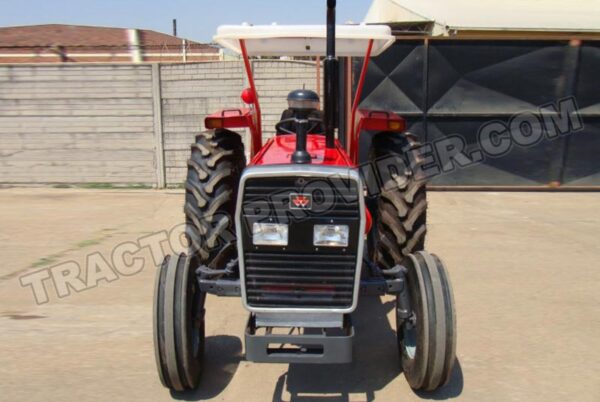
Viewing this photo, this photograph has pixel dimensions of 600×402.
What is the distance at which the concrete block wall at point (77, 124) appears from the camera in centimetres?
875

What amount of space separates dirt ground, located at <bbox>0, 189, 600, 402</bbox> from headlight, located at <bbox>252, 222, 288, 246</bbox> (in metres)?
0.87

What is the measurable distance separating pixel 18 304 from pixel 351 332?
279 cm

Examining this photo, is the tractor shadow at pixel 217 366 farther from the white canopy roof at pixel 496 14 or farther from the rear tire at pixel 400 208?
the white canopy roof at pixel 496 14

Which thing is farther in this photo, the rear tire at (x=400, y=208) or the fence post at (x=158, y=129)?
the fence post at (x=158, y=129)

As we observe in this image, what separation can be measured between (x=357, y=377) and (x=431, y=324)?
62 centimetres

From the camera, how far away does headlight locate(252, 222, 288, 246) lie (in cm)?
272

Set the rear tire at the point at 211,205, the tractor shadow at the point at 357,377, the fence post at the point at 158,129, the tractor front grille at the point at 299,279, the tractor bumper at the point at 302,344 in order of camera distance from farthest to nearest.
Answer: the fence post at the point at 158,129 → the rear tire at the point at 211,205 → the tractor shadow at the point at 357,377 → the tractor front grille at the point at 299,279 → the tractor bumper at the point at 302,344

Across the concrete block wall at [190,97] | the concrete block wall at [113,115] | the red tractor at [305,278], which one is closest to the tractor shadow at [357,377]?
the red tractor at [305,278]

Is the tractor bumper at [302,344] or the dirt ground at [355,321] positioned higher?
the tractor bumper at [302,344]

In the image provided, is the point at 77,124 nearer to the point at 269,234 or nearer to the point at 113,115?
the point at 113,115

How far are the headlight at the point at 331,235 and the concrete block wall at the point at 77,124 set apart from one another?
262 inches

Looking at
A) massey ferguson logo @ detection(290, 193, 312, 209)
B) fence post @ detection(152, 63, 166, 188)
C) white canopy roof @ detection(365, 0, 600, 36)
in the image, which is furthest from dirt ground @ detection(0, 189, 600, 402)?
white canopy roof @ detection(365, 0, 600, 36)

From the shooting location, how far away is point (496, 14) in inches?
396

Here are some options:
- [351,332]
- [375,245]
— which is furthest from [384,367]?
[375,245]
